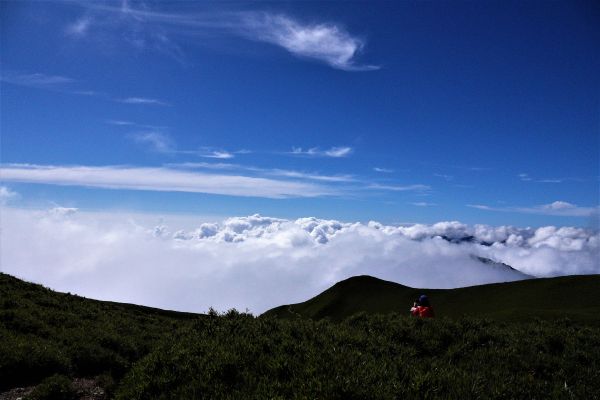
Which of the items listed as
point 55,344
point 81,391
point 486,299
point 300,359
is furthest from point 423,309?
point 486,299

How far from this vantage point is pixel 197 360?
36.6 feet

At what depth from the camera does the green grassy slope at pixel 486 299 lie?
169ft

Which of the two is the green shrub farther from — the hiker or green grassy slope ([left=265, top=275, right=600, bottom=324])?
green grassy slope ([left=265, top=275, right=600, bottom=324])

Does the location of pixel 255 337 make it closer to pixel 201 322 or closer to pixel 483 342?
pixel 201 322

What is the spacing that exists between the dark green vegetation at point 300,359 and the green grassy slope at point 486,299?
1199 inches

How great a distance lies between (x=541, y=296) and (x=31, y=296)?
237 ft

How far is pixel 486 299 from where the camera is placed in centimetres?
7575

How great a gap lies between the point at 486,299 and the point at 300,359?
74992 mm

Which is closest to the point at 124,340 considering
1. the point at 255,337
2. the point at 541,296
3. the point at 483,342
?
the point at 255,337

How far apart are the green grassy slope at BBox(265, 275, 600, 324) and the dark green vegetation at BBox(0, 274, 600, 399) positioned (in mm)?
30467

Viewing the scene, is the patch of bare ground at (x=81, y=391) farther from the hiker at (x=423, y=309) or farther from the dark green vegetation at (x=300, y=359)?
the hiker at (x=423, y=309)

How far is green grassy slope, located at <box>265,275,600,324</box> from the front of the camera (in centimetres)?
5147

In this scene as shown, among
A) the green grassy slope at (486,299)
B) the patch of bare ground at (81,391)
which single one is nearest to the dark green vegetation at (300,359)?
the patch of bare ground at (81,391)

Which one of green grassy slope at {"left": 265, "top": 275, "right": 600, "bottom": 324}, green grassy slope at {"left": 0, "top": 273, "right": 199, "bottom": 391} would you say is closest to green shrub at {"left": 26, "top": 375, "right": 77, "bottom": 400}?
green grassy slope at {"left": 0, "top": 273, "right": 199, "bottom": 391}
